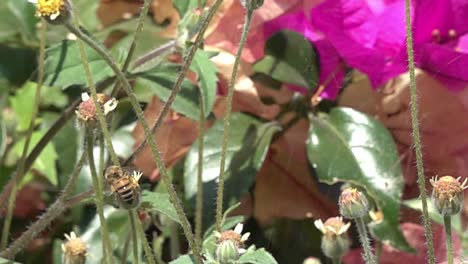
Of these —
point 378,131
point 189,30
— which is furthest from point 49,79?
point 378,131

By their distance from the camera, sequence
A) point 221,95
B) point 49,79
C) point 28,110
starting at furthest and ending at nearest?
point 28,110 → point 221,95 → point 49,79

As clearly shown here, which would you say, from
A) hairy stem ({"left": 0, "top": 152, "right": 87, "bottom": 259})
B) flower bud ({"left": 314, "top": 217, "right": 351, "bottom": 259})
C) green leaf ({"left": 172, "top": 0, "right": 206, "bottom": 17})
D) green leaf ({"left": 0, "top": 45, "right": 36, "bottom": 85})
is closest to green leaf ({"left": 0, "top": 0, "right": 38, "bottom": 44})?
green leaf ({"left": 0, "top": 45, "right": 36, "bottom": 85})

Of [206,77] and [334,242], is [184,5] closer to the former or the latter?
[206,77]

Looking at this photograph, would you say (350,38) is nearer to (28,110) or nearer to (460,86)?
(460,86)

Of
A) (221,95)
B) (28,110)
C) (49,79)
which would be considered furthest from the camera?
(28,110)

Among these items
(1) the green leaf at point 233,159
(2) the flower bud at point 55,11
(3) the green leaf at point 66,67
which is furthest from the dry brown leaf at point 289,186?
(2) the flower bud at point 55,11

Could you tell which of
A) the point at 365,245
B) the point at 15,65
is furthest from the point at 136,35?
the point at 15,65
